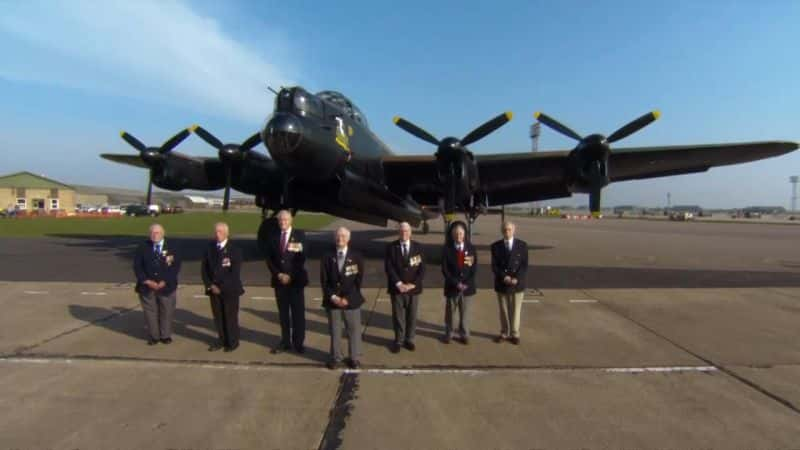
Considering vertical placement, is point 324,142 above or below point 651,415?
above

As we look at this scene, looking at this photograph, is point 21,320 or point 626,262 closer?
point 21,320

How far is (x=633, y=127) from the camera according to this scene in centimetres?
1195

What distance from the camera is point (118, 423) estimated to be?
3.54 meters

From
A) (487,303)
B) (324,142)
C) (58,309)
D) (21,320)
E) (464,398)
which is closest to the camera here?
(464,398)

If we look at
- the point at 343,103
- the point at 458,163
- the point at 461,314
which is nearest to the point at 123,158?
the point at 343,103

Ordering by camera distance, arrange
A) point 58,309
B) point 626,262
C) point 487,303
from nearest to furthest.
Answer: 1. point 58,309
2. point 487,303
3. point 626,262

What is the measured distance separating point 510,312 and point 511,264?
2.42 feet

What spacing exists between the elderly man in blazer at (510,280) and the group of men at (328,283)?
15mm

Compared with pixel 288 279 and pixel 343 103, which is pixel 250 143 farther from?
pixel 288 279

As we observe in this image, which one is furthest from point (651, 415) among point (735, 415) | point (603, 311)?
point (603, 311)

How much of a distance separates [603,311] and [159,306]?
7.56 metres

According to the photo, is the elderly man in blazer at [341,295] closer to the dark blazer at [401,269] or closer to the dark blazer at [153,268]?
the dark blazer at [401,269]

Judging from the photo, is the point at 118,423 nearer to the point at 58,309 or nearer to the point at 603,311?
the point at 58,309

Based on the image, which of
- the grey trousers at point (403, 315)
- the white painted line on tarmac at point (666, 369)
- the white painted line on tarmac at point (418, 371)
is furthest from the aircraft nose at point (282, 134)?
the white painted line on tarmac at point (666, 369)
